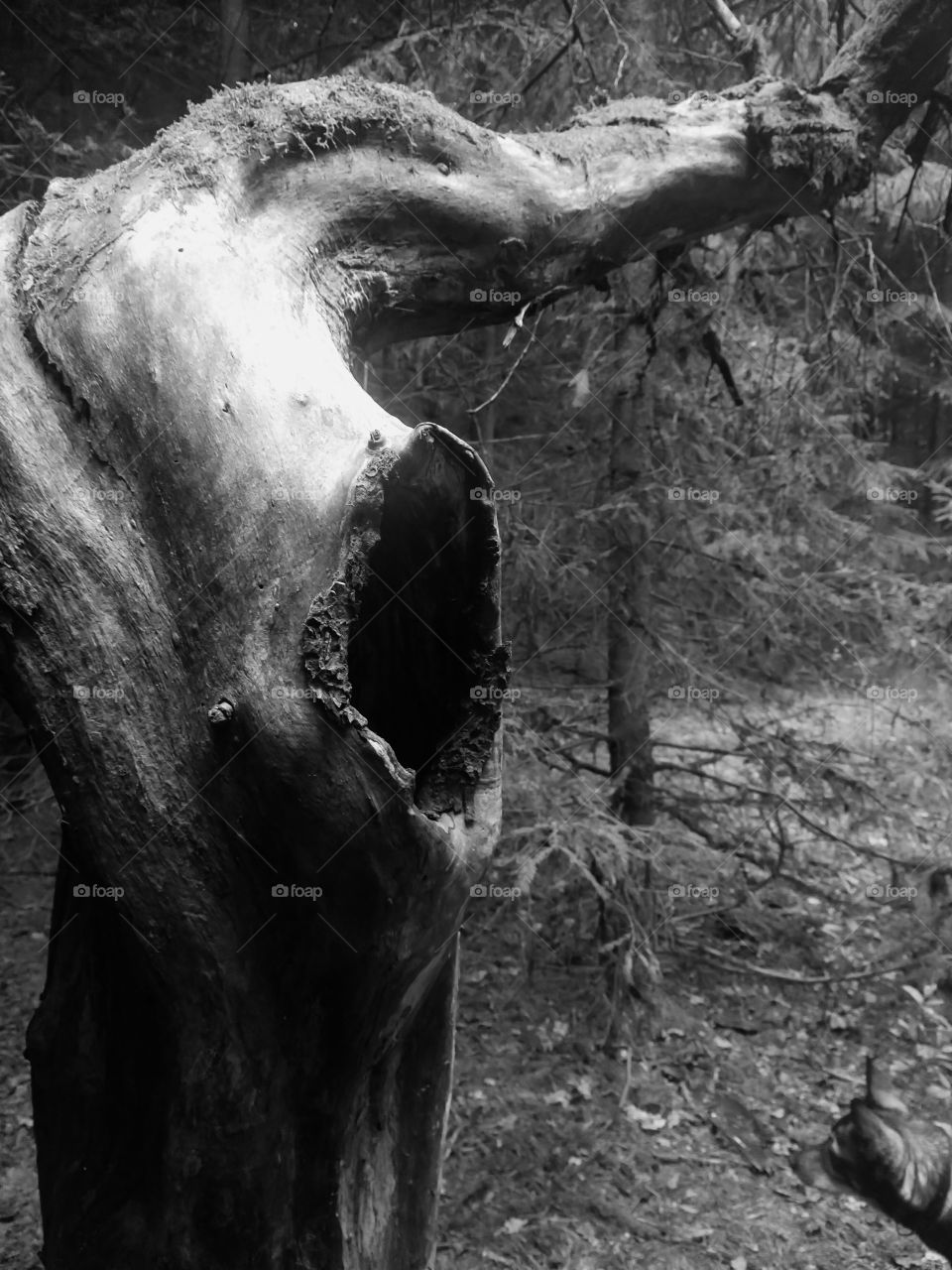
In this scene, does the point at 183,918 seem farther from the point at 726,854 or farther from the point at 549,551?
the point at 726,854

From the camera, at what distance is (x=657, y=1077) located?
5.01 m

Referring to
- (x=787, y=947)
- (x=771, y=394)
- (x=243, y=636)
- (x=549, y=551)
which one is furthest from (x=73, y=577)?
(x=787, y=947)

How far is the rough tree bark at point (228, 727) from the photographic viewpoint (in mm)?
1772

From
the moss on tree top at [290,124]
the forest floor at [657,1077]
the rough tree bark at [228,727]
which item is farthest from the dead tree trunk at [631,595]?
the rough tree bark at [228,727]

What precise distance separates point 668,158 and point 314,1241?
3.04 meters

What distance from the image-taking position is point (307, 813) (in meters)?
1.72

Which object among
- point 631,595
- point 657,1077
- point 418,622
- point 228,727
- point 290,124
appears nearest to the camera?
point 228,727

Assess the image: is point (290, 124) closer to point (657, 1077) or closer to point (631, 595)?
point (631, 595)

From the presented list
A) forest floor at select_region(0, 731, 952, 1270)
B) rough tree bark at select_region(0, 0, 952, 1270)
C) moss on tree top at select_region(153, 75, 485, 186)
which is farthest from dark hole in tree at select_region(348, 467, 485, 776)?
→ forest floor at select_region(0, 731, 952, 1270)

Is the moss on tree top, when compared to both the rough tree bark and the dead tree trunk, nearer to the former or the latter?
the rough tree bark

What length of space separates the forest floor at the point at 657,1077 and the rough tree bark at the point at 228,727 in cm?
217

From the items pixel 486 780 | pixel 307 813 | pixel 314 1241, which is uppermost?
pixel 486 780

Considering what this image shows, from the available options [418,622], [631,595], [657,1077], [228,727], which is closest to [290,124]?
[418,622]

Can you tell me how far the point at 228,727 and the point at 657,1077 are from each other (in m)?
4.02
